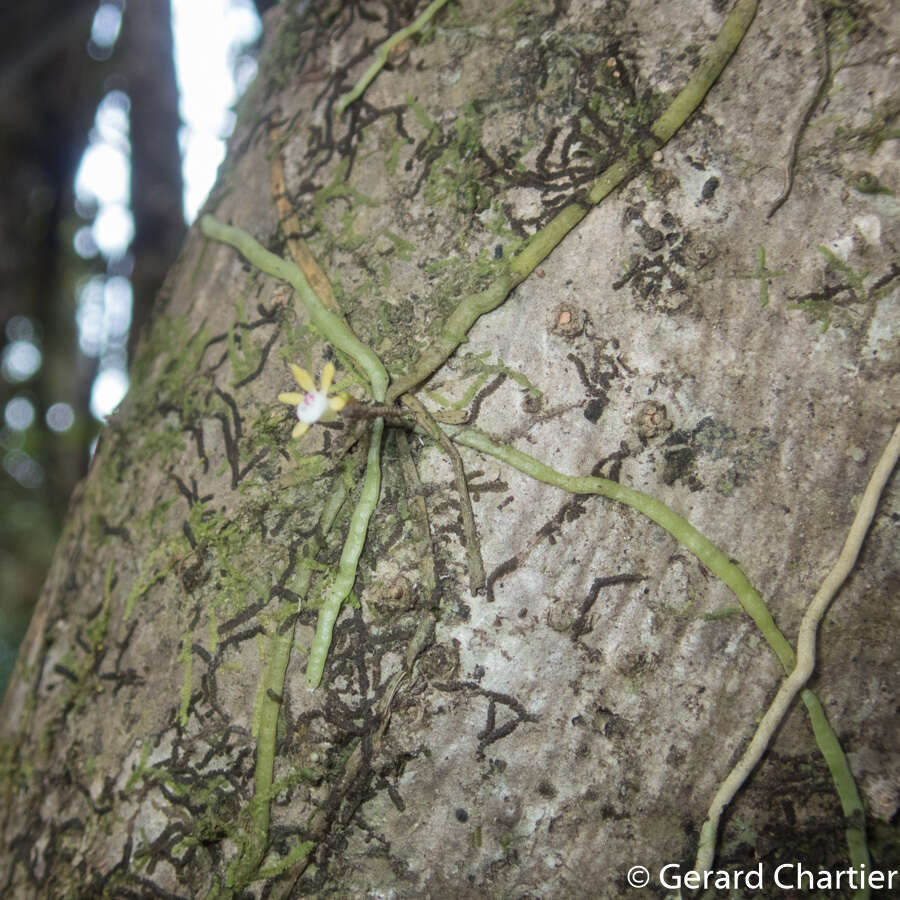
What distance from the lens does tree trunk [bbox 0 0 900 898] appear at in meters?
0.66

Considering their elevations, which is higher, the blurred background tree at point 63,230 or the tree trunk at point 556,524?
the blurred background tree at point 63,230

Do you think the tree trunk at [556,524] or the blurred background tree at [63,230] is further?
the blurred background tree at [63,230]

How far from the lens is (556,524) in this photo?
2.27 ft

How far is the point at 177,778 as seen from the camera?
0.75 m

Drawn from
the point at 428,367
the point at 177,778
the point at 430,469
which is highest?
the point at 428,367

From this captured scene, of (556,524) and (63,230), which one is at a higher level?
(63,230)

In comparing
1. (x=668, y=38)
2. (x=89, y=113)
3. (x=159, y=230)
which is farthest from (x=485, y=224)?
(x=89, y=113)

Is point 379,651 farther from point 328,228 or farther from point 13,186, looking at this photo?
point 13,186

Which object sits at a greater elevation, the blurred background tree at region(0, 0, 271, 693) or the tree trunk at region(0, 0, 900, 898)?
the blurred background tree at region(0, 0, 271, 693)

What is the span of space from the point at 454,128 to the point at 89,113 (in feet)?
8.96

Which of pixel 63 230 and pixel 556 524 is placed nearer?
pixel 556 524

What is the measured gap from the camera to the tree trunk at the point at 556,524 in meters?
0.66

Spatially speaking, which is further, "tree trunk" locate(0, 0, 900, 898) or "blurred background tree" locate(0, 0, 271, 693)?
"blurred background tree" locate(0, 0, 271, 693)

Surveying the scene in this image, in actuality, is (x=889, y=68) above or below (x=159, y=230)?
below
